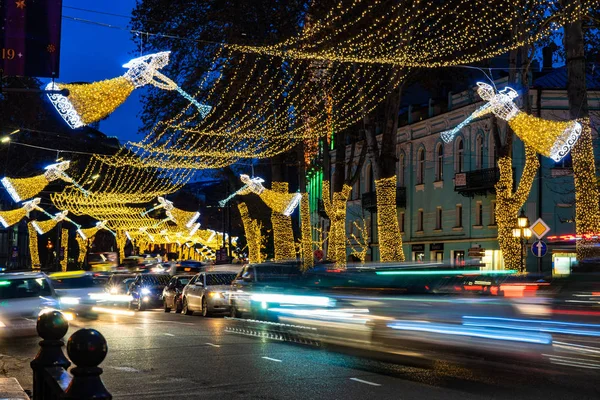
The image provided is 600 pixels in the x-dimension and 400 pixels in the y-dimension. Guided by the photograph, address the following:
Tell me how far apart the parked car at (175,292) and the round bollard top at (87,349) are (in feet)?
90.0

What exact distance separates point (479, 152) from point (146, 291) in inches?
842

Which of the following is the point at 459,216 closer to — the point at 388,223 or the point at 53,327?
the point at 388,223

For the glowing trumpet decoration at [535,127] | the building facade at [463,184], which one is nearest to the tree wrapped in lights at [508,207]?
the glowing trumpet decoration at [535,127]

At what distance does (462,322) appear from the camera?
12438 mm

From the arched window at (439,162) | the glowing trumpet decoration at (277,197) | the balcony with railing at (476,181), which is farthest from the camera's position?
the arched window at (439,162)

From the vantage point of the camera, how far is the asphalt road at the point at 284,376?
11.6m

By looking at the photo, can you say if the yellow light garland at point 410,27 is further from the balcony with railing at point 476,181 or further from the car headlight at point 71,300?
the balcony with railing at point 476,181

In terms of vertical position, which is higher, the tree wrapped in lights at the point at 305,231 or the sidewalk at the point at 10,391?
the tree wrapped in lights at the point at 305,231

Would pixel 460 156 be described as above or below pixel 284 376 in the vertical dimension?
above

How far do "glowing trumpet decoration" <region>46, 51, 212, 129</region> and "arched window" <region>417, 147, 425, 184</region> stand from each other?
106ft

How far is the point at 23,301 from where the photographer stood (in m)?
18.9

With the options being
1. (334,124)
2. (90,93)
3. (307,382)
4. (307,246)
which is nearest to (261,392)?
(307,382)

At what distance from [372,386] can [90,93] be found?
14.5m

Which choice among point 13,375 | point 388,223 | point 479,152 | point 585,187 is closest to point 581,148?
point 585,187
